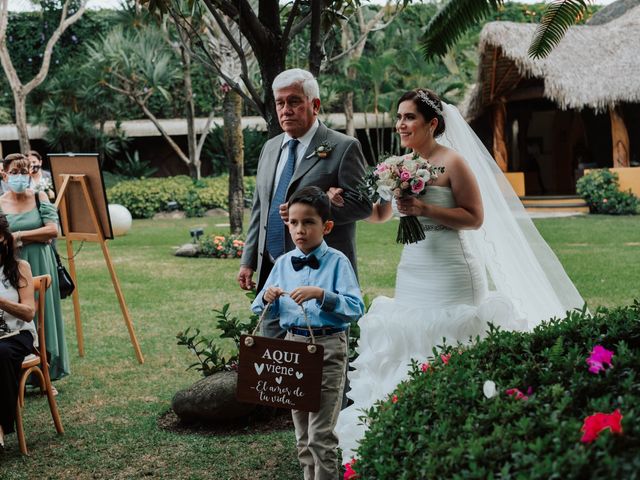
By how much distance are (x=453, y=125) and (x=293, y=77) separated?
4.38ft

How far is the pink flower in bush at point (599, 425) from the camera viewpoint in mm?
1899

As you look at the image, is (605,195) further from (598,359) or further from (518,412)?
(518,412)

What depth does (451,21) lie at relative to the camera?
4.10 m

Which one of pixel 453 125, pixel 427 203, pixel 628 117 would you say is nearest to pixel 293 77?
pixel 427 203

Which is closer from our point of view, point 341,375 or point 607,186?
point 341,375

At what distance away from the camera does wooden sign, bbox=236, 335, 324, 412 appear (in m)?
Answer: 3.14

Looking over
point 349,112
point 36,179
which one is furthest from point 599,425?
point 349,112

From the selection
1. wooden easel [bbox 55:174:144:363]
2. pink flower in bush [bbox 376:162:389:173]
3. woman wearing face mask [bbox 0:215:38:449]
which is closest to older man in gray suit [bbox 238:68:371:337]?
pink flower in bush [bbox 376:162:389:173]

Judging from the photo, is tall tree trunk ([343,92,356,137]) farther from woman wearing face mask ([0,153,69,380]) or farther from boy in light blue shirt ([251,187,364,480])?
boy in light blue shirt ([251,187,364,480])

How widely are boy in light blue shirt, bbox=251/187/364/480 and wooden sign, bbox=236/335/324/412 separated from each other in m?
0.27

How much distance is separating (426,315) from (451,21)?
4.80 feet

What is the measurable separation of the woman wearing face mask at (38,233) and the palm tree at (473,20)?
3.51 metres

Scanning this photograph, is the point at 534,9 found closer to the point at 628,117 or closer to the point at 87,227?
the point at 628,117

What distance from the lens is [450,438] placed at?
7.19 ft
